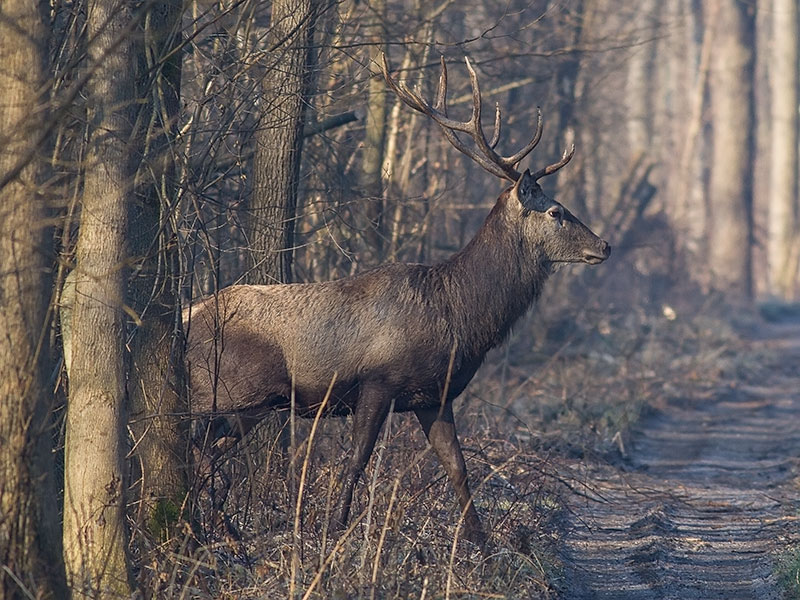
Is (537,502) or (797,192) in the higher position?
(797,192)

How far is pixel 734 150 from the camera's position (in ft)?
93.1

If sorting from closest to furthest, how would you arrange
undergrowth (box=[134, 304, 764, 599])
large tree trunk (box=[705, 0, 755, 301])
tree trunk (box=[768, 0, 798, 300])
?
undergrowth (box=[134, 304, 764, 599]), large tree trunk (box=[705, 0, 755, 301]), tree trunk (box=[768, 0, 798, 300])

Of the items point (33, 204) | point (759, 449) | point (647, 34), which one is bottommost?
point (759, 449)

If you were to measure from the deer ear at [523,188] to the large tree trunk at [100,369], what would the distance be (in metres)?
3.02

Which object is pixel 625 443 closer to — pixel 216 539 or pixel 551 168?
pixel 551 168

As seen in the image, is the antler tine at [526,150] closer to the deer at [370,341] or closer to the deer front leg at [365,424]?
the deer at [370,341]

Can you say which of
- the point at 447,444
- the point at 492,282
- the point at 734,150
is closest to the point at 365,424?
the point at 447,444

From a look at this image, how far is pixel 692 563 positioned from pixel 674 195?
106 ft

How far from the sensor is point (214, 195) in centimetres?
936

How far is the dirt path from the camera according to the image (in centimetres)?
733

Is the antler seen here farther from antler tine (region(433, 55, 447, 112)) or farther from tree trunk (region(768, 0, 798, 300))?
tree trunk (region(768, 0, 798, 300))

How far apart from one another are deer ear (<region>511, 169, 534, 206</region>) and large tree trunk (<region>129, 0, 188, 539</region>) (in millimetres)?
2306

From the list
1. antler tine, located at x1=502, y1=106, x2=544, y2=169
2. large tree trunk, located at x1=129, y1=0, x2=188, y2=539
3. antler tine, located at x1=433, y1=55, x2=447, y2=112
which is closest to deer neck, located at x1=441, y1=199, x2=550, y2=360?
antler tine, located at x1=502, y1=106, x2=544, y2=169

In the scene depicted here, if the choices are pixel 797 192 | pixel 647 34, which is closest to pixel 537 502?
pixel 647 34
